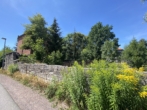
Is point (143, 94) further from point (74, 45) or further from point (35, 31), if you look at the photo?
point (74, 45)

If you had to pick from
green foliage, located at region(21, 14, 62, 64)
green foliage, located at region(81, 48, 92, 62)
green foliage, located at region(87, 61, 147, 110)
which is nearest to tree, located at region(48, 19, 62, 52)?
green foliage, located at region(21, 14, 62, 64)

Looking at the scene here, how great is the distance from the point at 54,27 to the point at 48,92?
2073 cm

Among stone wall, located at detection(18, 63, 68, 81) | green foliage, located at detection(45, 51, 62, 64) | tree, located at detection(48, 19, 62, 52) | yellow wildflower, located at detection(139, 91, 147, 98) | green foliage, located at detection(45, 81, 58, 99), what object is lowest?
green foliage, located at detection(45, 81, 58, 99)

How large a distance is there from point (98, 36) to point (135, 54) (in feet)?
60.0

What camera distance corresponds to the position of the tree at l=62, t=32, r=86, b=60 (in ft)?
111

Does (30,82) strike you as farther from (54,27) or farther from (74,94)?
Answer: (54,27)

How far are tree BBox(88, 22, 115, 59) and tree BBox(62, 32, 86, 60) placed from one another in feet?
8.94

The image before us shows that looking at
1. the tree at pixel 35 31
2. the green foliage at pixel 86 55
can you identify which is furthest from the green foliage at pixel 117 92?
the green foliage at pixel 86 55

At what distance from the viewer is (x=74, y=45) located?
35.9 meters

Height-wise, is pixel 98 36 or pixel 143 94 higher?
pixel 98 36

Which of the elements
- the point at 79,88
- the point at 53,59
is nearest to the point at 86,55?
the point at 53,59

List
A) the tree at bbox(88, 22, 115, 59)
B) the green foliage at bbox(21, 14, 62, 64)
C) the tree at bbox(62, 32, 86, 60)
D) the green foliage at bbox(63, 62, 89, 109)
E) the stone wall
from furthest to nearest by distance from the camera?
the tree at bbox(88, 22, 115, 59) → the tree at bbox(62, 32, 86, 60) → the green foliage at bbox(21, 14, 62, 64) → the stone wall → the green foliage at bbox(63, 62, 89, 109)

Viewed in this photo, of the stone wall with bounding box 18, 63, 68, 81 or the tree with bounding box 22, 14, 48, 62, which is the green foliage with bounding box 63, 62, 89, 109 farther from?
the tree with bounding box 22, 14, 48, 62

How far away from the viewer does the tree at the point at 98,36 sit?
35369 mm
